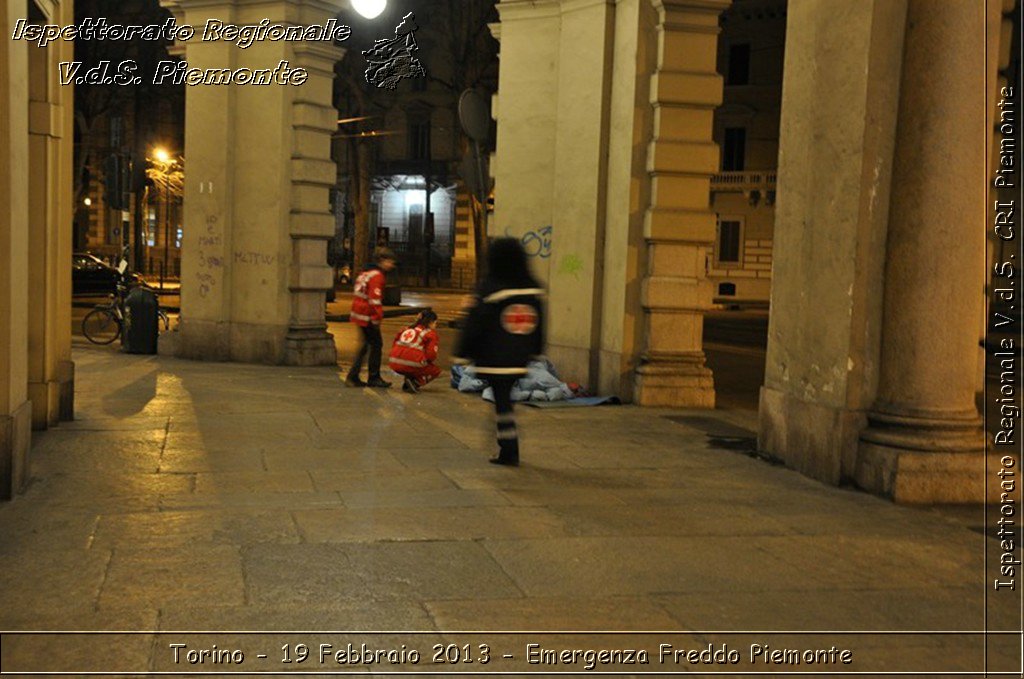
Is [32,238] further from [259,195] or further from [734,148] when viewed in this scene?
[734,148]

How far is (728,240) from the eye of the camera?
162 feet

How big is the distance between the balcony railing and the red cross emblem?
133ft

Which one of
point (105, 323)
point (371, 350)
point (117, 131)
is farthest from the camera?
point (117, 131)

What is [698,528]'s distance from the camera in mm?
6809

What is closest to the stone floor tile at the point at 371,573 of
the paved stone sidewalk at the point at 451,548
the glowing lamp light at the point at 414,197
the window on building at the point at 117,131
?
the paved stone sidewalk at the point at 451,548

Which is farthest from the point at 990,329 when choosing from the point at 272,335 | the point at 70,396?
the point at 272,335

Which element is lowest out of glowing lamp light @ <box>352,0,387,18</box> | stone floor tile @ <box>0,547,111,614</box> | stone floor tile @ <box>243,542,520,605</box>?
stone floor tile @ <box>0,547,111,614</box>

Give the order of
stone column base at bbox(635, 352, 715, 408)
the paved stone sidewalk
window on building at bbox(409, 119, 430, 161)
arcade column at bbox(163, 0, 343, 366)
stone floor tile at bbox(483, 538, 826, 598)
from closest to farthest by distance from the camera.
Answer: the paved stone sidewalk < stone floor tile at bbox(483, 538, 826, 598) < stone column base at bbox(635, 352, 715, 408) < arcade column at bbox(163, 0, 343, 366) < window on building at bbox(409, 119, 430, 161)

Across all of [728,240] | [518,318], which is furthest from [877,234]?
[728,240]

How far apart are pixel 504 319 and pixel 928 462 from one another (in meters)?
3.17

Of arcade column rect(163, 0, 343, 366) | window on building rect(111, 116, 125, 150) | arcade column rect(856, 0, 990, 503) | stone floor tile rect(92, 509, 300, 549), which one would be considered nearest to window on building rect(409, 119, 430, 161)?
window on building rect(111, 116, 125, 150)

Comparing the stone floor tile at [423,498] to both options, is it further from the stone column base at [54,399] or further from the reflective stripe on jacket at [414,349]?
the reflective stripe on jacket at [414,349]

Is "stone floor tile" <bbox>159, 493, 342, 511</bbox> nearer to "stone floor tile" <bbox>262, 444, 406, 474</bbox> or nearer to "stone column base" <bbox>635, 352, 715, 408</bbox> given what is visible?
"stone floor tile" <bbox>262, 444, 406, 474</bbox>

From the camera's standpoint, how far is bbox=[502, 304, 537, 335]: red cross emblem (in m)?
8.39
